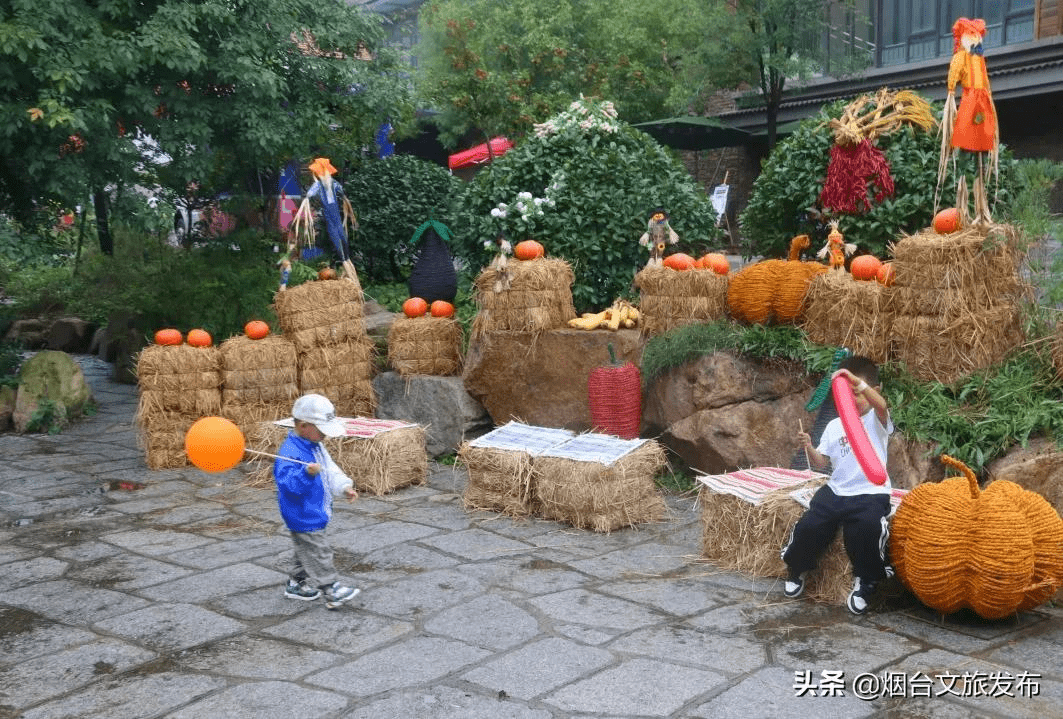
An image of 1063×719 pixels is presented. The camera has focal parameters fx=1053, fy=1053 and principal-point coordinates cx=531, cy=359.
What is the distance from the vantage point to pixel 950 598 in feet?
17.7

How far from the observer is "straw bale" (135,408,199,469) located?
9875 millimetres

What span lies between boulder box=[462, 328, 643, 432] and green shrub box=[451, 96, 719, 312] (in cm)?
97

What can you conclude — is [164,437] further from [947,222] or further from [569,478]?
[947,222]

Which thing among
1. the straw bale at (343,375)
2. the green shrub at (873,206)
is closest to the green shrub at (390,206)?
the straw bale at (343,375)

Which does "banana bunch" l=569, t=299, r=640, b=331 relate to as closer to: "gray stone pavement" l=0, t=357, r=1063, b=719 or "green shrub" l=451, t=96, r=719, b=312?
"green shrub" l=451, t=96, r=719, b=312

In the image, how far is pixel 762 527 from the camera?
6293 millimetres

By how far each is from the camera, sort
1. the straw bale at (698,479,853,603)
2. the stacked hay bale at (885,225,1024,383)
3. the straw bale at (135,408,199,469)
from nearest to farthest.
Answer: the straw bale at (698,479,853,603) < the stacked hay bale at (885,225,1024,383) < the straw bale at (135,408,199,469)

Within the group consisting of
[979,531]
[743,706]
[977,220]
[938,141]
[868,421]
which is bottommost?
[743,706]

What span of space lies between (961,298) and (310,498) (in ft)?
15.1

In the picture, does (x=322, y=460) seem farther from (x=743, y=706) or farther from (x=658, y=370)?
(x=658, y=370)

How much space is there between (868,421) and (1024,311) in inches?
95.5

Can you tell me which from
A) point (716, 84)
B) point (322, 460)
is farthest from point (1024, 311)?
point (716, 84)

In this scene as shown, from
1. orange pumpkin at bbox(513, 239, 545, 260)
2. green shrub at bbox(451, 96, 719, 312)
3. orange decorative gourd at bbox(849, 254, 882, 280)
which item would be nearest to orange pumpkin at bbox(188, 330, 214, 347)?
green shrub at bbox(451, 96, 719, 312)

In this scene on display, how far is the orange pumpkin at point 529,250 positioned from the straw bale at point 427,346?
119 centimetres
